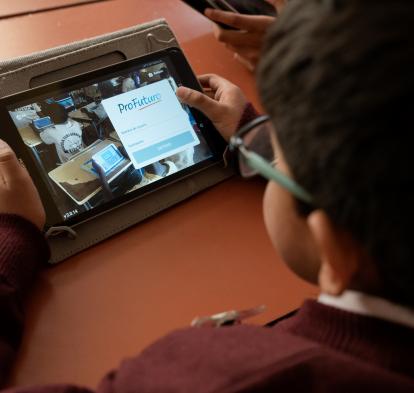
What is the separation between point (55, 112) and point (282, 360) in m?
0.48

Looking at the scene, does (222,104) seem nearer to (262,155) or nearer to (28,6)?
(262,155)

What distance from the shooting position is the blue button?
726 millimetres

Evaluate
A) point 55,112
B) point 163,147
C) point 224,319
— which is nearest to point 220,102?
point 163,147

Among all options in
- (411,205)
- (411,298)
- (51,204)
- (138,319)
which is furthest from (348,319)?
(51,204)

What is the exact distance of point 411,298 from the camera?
420mm

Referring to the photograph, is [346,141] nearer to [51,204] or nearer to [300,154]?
[300,154]

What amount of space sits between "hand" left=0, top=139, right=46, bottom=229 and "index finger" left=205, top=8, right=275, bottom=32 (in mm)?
413

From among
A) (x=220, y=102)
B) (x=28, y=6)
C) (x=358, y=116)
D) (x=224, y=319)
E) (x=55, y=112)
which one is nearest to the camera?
(x=358, y=116)

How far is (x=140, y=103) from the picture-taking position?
0.74 m

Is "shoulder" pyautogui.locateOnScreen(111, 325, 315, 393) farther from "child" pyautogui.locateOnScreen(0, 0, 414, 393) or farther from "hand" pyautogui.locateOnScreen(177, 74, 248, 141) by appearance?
"hand" pyautogui.locateOnScreen(177, 74, 248, 141)

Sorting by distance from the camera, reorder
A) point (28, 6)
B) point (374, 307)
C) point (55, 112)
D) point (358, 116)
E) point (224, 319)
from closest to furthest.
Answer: point (358, 116)
point (374, 307)
point (224, 319)
point (55, 112)
point (28, 6)

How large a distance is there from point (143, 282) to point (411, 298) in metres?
0.36

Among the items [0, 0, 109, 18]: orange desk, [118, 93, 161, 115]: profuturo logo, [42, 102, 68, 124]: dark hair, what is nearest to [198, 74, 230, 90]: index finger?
[118, 93, 161, 115]: profuturo logo

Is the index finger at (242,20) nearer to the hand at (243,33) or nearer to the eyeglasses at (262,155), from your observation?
the hand at (243,33)
